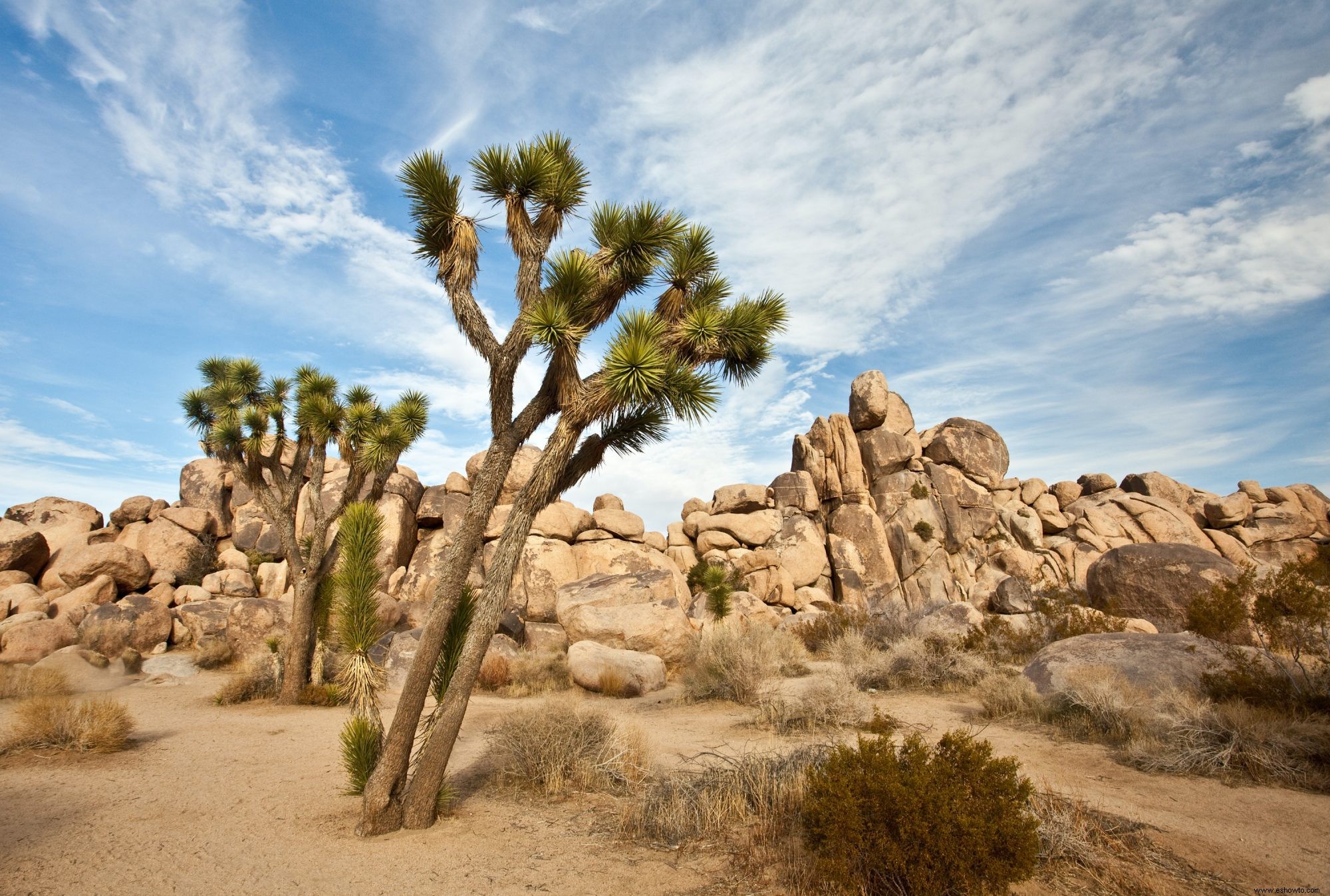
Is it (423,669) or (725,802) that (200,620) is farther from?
(725,802)

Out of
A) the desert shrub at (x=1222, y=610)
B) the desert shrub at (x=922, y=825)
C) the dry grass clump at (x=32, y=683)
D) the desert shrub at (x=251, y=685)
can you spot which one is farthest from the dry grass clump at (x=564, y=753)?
the dry grass clump at (x=32, y=683)

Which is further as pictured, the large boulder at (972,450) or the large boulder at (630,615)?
the large boulder at (972,450)

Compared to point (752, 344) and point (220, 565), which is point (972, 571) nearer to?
point (752, 344)

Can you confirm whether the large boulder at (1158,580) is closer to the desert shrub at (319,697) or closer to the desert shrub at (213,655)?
the desert shrub at (319,697)

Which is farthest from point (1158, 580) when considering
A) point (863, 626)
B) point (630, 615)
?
point (630, 615)

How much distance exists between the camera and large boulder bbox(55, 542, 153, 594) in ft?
79.6

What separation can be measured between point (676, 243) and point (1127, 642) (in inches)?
388

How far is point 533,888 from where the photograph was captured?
198 inches

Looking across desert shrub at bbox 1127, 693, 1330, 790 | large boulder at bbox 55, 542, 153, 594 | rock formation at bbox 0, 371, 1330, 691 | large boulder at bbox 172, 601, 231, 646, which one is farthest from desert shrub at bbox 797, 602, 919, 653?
large boulder at bbox 55, 542, 153, 594

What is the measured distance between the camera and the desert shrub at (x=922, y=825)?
14.1ft

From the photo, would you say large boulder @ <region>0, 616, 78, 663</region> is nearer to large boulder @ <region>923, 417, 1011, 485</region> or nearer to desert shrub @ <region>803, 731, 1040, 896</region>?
desert shrub @ <region>803, 731, 1040, 896</region>

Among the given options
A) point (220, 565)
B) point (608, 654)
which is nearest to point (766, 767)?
point (608, 654)

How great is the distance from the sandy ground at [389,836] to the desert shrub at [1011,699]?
762 millimetres

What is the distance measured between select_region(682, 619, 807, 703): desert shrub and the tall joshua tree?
694cm
